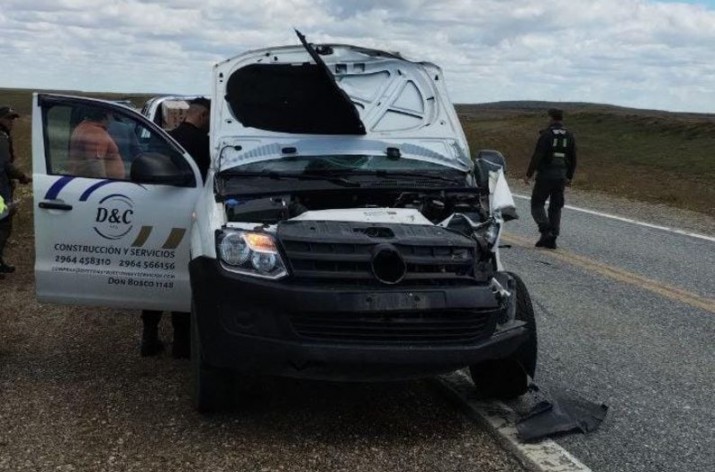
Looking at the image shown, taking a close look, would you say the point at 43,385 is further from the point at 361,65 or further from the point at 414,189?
the point at 361,65

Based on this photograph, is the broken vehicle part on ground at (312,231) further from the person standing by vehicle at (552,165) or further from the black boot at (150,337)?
the person standing by vehicle at (552,165)

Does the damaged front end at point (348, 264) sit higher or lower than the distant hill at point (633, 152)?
higher

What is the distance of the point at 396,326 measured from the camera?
4094 mm

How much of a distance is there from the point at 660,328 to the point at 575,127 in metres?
47.4

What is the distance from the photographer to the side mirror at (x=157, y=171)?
16.7ft

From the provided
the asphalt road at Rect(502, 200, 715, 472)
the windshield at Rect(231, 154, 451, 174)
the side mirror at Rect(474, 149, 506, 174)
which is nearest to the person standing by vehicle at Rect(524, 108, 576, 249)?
the asphalt road at Rect(502, 200, 715, 472)

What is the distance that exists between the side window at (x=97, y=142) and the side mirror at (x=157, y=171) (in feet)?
0.20

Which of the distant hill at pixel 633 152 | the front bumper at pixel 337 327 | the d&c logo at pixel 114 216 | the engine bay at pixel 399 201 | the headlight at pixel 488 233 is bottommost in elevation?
the distant hill at pixel 633 152

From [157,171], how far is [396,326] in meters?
1.96

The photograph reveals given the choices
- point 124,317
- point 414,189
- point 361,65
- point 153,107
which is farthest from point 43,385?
point 153,107

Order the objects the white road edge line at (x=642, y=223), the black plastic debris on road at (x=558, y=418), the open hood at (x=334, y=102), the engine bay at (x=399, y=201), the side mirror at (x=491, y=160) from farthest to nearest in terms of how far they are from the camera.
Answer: the white road edge line at (x=642, y=223) → the open hood at (x=334, y=102) → the side mirror at (x=491, y=160) → the engine bay at (x=399, y=201) → the black plastic debris on road at (x=558, y=418)

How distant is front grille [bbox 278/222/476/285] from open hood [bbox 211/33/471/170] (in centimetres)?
150

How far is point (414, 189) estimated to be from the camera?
5.09 meters

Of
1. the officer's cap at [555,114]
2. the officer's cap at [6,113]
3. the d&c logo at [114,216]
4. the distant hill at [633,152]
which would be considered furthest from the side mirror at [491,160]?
the distant hill at [633,152]
